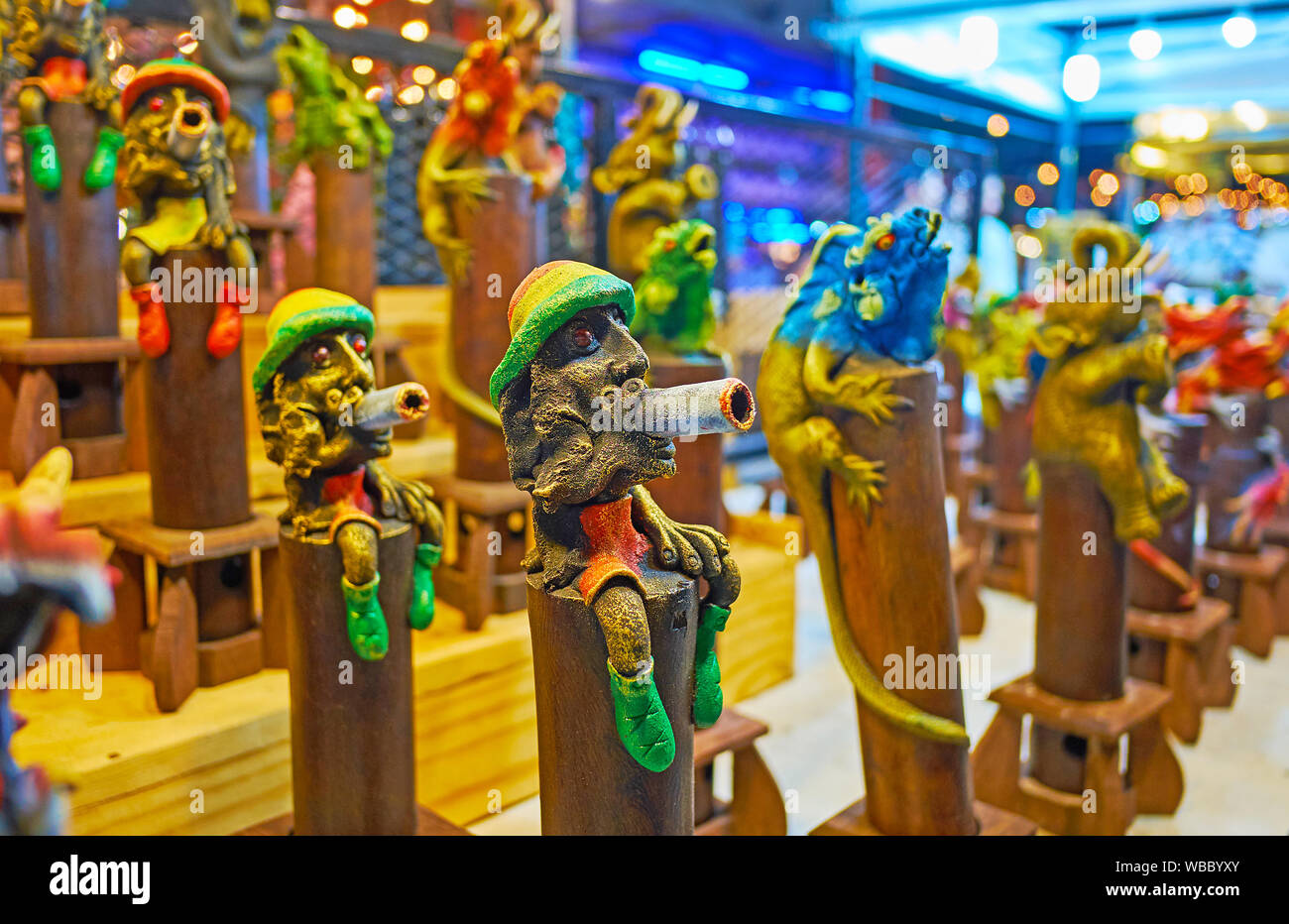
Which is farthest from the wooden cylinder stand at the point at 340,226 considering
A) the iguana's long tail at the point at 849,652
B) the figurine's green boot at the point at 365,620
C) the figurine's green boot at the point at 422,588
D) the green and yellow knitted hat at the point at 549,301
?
the green and yellow knitted hat at the point at 549,301

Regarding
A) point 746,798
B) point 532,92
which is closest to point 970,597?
point 746,798

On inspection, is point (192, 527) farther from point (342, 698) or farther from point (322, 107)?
point (322, 107)

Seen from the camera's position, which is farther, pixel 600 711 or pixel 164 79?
pixel 164 79

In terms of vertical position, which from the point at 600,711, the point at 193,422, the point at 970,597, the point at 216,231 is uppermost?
the point at 216,231

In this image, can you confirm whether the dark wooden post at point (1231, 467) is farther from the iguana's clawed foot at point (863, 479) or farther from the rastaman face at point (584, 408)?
the rastaman face at point (584, 408)

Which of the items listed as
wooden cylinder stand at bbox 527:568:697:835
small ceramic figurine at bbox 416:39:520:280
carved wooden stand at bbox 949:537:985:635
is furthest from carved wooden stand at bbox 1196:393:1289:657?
wooden cylinder stand at bbox 527:568:697:835

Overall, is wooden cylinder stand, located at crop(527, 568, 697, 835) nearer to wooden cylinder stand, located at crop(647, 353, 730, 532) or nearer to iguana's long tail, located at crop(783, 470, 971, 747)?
iguana's long tail, located at crop(783, 470, 971, 747)

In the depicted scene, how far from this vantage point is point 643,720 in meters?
1.23

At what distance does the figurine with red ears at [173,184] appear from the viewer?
77.9 inches

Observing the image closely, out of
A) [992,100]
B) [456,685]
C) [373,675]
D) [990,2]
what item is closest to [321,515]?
[373,675]

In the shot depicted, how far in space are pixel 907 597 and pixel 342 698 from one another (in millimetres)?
971

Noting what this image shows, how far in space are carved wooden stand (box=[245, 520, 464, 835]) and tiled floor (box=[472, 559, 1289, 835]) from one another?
0.71 meters

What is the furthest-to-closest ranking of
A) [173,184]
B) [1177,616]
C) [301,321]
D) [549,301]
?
1. [1177,616]
2. [173,184]
3. [301,321]
4. [549,301]

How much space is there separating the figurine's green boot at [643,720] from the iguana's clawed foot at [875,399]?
75cm
